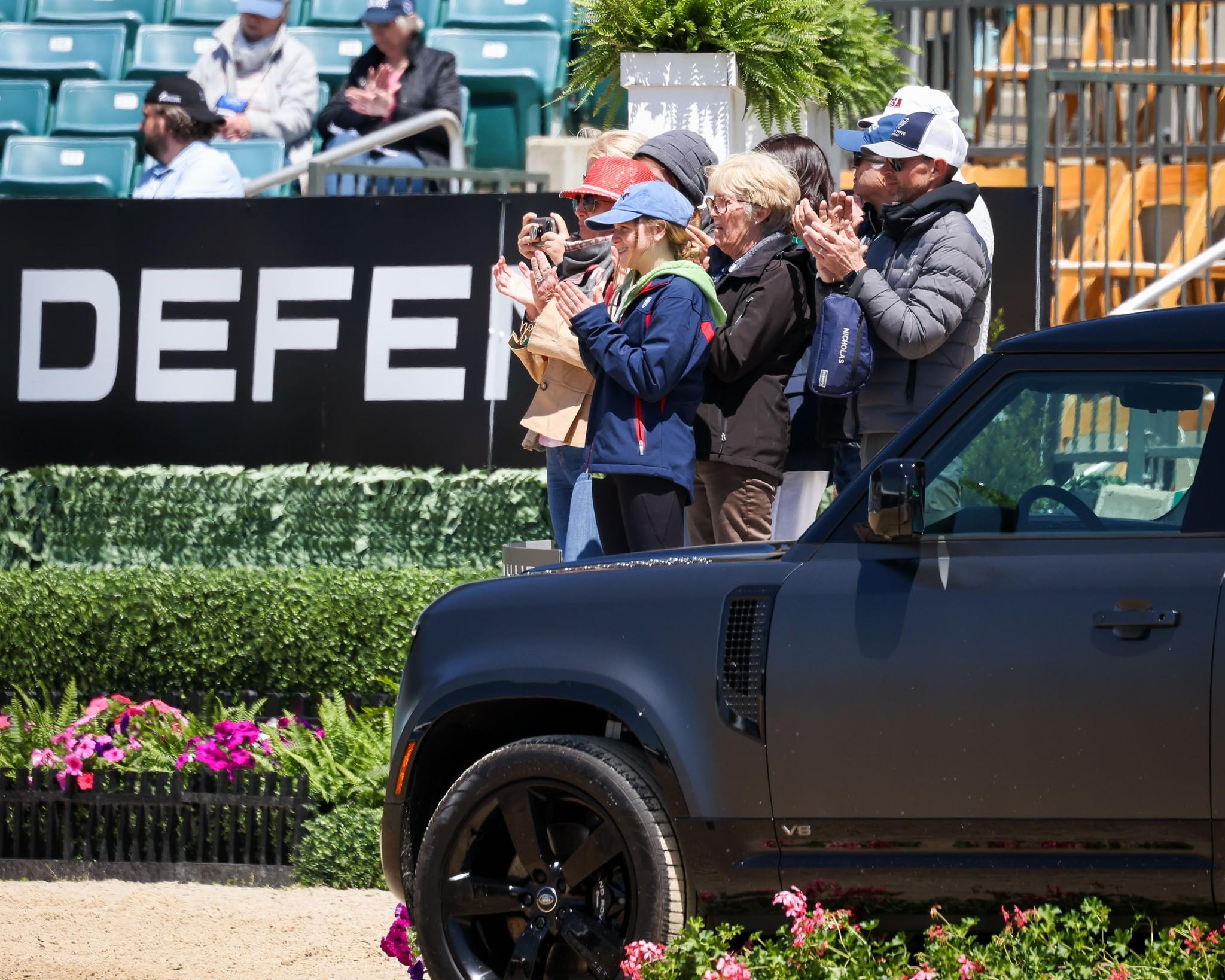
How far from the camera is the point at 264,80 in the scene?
14.1 meters

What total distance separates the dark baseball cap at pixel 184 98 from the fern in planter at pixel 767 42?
251 cm

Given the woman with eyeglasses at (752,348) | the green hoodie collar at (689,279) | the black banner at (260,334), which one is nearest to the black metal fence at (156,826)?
the woman with eyeglasses at (752,348)

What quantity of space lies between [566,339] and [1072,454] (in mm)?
2839

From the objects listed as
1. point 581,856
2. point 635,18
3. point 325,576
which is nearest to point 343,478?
point 325,576

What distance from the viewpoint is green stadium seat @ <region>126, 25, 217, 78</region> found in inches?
634

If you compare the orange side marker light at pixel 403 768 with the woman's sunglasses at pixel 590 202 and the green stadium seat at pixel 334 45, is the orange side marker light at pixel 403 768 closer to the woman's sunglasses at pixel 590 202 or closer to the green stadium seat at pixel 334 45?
the woman's sunglasses at pixel 590 202

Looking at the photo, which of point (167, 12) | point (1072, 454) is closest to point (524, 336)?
point (1072, 454)

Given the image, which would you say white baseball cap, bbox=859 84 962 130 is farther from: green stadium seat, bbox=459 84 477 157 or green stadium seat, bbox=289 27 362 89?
green stadium seat, bbox=289 27 362 89

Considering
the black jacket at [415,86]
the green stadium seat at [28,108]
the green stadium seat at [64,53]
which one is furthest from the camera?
the green stadium seat at [64,53]

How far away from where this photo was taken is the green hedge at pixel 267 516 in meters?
9.66

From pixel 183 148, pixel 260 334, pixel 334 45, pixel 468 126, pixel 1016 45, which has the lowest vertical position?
pixel 260 334

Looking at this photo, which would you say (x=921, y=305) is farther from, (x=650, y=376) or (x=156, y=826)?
(x=156, y=826)

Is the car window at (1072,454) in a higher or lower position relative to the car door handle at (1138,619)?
higher

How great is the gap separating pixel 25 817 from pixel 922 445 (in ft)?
15.0
